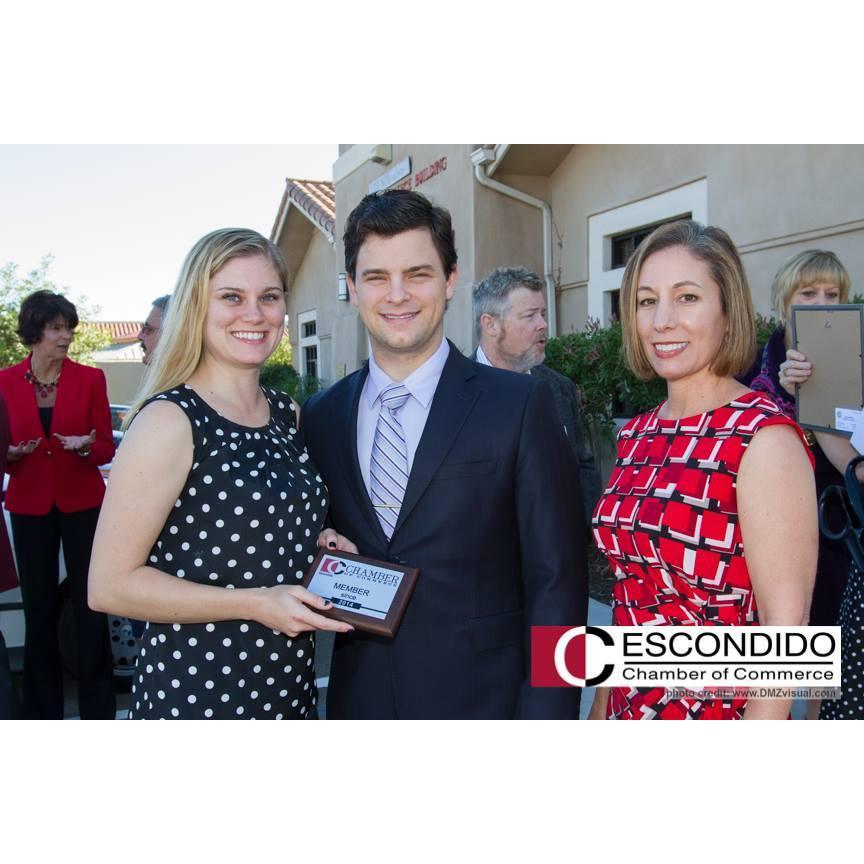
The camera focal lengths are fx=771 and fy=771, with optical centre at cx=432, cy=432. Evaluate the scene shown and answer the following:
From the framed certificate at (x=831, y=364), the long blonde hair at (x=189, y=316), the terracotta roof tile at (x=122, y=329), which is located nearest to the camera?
the long blonde hair at (x=189, y=316)

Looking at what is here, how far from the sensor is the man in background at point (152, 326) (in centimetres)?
466

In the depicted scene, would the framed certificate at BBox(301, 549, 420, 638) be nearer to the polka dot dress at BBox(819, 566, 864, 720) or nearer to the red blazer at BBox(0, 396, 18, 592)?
the polka dot dress at BBox(819, 566, 864, 720)

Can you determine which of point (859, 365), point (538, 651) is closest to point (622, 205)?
point (859, 365)

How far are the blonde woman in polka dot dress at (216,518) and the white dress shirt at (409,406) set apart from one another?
180mm

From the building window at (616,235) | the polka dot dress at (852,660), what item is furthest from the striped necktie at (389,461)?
the building window at (616,235)

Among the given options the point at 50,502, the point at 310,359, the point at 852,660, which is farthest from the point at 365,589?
the point at 310,359

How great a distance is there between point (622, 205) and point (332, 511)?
7.74 meters

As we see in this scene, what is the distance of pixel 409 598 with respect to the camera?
6.23 feet

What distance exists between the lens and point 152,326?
4902 mm

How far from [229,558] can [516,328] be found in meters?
2.57

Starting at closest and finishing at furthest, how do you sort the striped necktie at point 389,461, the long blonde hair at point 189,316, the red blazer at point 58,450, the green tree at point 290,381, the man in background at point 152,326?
the striped necktie at point 389,461 < the long blonde hair at point 189,316 < the red blazer at point 58,450 < the man in background at point 152,326 < the green tree at point 290,381

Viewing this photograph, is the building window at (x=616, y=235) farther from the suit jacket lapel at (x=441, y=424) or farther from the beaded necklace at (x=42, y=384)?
the suit jacket lapel at (x=441, y=424)

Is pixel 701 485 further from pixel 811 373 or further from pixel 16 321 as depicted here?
pixel 16 321

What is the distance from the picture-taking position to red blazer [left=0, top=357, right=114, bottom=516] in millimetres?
4070
